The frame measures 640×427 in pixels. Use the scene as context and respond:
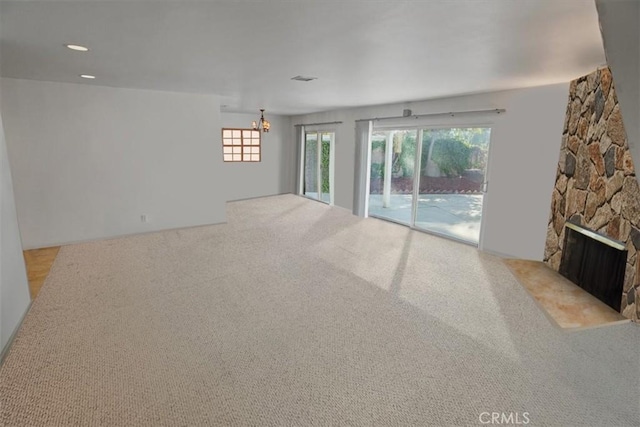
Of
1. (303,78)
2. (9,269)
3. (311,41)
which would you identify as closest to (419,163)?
(303,78)

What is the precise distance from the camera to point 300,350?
253cm

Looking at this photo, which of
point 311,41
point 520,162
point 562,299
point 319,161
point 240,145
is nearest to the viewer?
point 311,41

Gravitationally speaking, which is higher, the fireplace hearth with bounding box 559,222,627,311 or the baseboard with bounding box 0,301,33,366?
the fireplace hearth with bounding box 559,222,627,311

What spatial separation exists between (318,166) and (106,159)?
16.4ft

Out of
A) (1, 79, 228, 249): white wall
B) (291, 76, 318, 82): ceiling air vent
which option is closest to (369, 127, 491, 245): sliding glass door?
(291, 76, 318, 82): ceiling air vent

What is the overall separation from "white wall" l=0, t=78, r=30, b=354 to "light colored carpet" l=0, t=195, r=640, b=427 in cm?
13

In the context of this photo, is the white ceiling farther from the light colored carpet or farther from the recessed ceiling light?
the light colored carpet

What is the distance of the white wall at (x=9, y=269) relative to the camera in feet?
8.10

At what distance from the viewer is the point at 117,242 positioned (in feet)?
16.7

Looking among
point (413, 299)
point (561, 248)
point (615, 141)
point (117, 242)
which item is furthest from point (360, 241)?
point (117, 242)

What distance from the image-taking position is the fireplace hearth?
328cm

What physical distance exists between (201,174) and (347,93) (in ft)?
9.20

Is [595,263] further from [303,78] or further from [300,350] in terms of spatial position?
[303,78]

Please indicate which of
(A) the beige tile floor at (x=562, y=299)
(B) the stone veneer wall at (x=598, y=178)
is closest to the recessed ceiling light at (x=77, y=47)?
(B) the stone veneer wall at (x=598, y=178)
